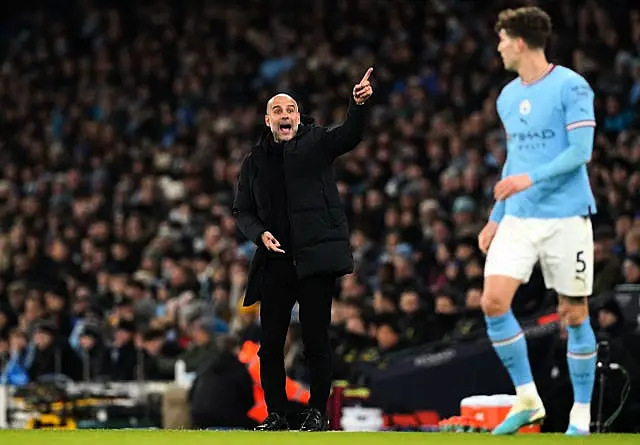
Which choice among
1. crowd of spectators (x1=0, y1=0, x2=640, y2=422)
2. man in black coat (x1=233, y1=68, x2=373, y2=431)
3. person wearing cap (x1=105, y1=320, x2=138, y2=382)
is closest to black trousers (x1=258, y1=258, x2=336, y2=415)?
man in black coat (x1=233, y1=68, x2=373, y2=431)

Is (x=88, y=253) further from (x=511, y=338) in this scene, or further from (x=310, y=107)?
(x=511, y=338)

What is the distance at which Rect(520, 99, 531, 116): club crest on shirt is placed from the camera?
8.02m

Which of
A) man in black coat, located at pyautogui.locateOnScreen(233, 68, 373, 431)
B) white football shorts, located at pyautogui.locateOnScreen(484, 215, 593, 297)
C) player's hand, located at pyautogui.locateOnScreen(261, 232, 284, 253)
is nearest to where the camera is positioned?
white football shorts, located at pyautogui.locateOnScreen(484, 215, 593, 297)

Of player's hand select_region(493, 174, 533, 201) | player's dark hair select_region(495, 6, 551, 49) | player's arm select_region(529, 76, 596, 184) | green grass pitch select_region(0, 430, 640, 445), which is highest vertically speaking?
player's dark hair select_region(495, 6, 551, 49)

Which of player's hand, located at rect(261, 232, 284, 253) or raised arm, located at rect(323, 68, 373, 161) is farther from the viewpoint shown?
player's hand, located at rect(261, 232, 284, 253)

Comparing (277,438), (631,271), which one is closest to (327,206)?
(277,438)

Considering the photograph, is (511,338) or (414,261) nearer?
(511,338)

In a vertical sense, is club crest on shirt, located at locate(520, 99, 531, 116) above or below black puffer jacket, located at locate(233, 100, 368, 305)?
above

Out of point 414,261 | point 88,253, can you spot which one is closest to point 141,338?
point 414,261

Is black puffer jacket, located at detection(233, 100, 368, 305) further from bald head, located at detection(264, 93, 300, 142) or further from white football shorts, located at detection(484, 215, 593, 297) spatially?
white football shorts, located at detection(484, 215, 593, 297)

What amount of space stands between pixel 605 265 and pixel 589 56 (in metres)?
5.71

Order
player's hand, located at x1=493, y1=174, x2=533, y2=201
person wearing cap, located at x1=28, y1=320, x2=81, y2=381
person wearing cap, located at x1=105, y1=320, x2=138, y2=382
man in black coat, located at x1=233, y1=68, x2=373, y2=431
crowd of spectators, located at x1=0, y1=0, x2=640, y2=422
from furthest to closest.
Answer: person wearing cap, located at x1=28, y1=320, x2=81, y2=381
person wearing cap, located at x1=105, y1=320, x2=138, y2=382
crowd of spectators, located at x1=0, y1=0, x2=640, y2=422
man in black coat, located at x1=233, y1=68, x2=373, y2=431
player's hand, located at x1=493, y1=174, x2=533, y2=201

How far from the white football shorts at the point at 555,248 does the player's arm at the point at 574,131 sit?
1.00ft

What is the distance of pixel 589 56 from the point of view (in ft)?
60.0
